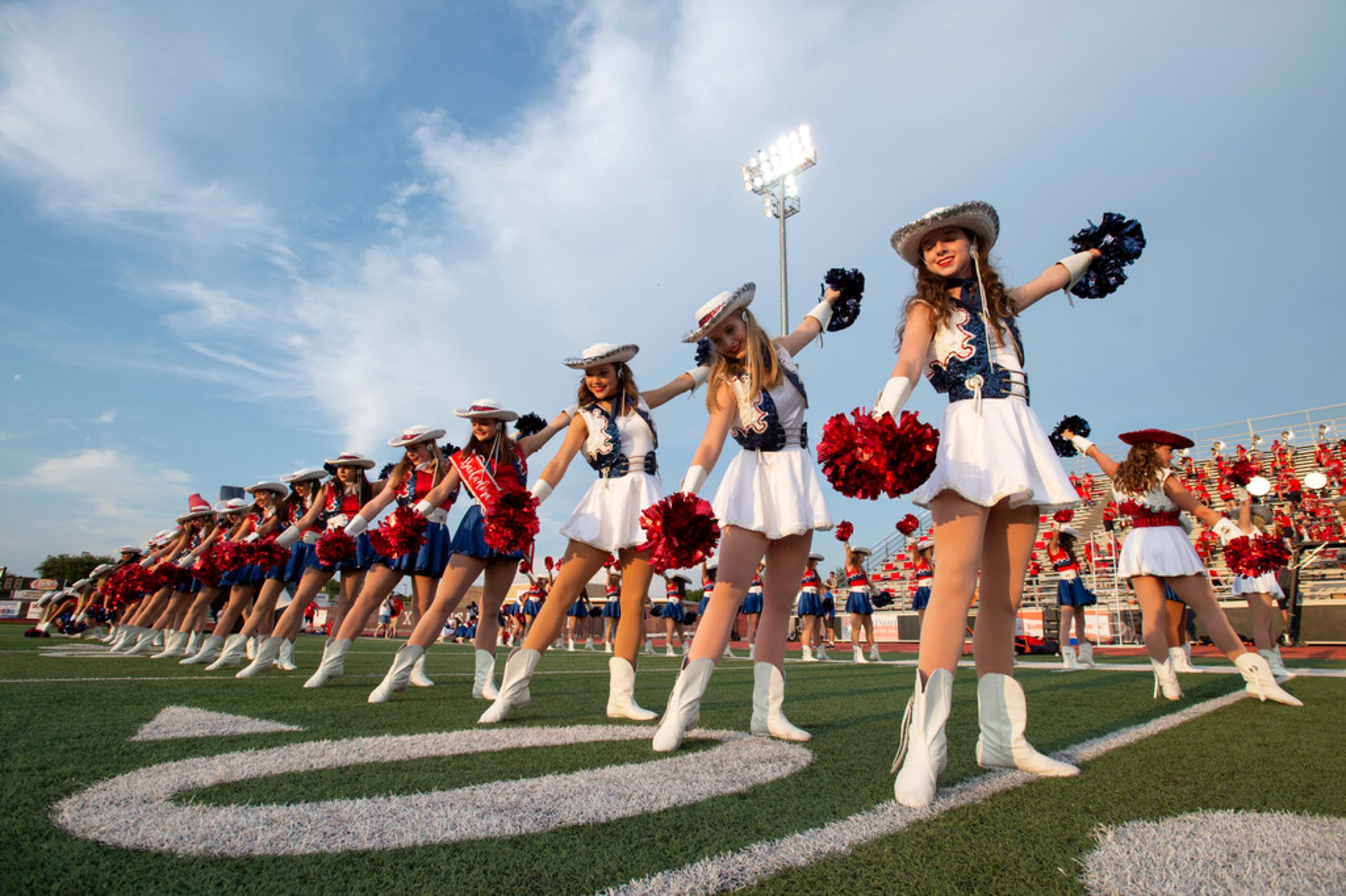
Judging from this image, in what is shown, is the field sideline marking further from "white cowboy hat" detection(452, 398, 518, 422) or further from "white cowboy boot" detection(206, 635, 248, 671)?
"white cowboy boot" detection(206, 635, 248, 671)

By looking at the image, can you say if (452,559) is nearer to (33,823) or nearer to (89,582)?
(33,823)

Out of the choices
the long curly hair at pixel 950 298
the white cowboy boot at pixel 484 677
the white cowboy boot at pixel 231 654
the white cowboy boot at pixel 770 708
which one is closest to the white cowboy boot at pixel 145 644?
the white cowboy boot at pixel 231 654

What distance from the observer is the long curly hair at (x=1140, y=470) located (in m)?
5.69

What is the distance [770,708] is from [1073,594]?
25.0 ft

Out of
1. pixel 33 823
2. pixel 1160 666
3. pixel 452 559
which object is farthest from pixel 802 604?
pixel 33 823

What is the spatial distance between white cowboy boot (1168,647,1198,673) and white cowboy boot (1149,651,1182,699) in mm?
15

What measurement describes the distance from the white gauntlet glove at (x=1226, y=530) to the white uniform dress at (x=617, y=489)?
195 inches

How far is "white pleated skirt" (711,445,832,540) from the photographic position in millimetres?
3262

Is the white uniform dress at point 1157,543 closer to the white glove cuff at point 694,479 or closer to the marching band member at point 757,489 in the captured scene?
the marching band member at point 757,489

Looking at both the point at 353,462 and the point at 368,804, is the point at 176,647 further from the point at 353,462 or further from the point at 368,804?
the point at 368,804

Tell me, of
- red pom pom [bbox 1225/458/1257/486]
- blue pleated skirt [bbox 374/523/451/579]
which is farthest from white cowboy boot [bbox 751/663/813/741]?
red pom pom [bbox 1225/458/1257/486]

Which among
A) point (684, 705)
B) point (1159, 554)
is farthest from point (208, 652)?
point (1159, 554)

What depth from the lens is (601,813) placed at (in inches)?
75.6

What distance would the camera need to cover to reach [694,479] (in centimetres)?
309
